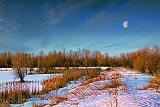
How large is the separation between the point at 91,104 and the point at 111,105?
721mm

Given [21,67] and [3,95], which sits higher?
[21,67]

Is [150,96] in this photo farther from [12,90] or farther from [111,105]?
[12,90]

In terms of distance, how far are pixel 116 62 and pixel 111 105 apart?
48.5 metres

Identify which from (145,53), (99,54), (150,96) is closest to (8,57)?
(99,54)

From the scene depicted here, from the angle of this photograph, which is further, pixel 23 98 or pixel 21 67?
pixel 21 67

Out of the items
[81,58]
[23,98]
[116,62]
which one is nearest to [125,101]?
[23,98]

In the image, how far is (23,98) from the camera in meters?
11.7

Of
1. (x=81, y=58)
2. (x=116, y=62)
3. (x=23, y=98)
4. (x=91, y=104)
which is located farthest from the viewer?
(x=81, y=58)

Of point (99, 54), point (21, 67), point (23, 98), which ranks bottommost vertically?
point (23, 98)

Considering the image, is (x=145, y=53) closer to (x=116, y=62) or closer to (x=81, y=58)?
(x=116, y=62)

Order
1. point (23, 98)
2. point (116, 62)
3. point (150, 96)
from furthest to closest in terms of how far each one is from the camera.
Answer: point (116, 62) < point (23, 98) < point (150, 96)

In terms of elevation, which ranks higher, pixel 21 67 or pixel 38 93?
pixel 21 67

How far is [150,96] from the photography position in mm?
8516

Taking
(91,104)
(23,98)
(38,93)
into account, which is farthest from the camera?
(38,93)
